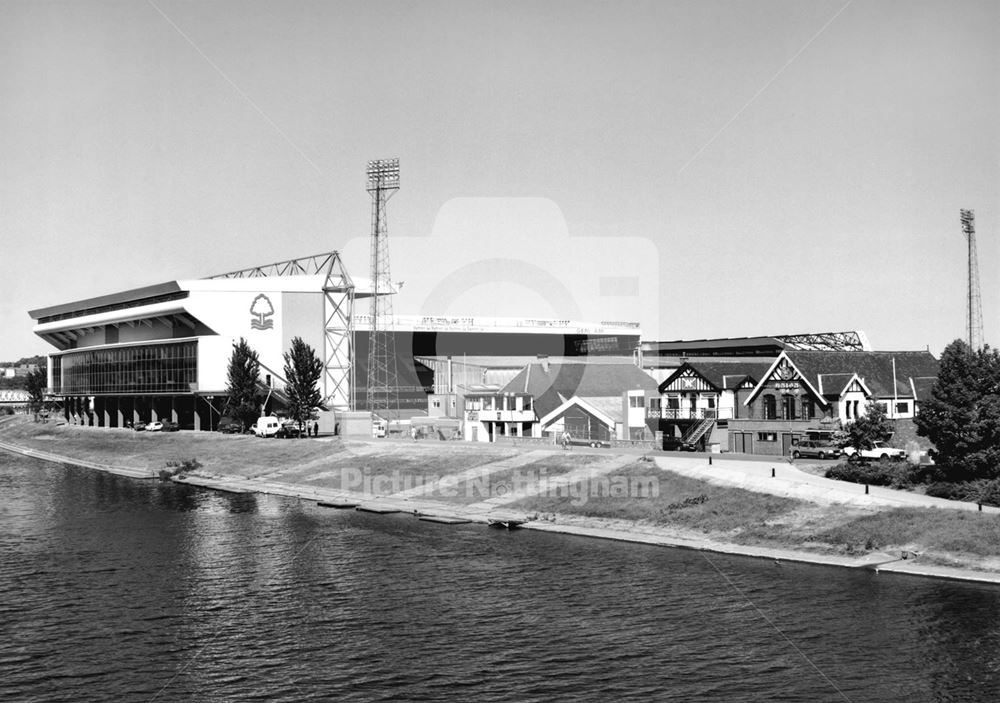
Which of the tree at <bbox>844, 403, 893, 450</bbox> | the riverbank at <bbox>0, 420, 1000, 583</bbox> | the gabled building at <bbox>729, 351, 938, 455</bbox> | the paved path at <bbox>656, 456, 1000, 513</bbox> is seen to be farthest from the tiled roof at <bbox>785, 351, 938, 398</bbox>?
the riverbank at <bbox>0, 420, 1000, 583</bbox>

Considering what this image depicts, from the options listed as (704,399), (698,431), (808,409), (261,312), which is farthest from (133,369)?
(808,409)

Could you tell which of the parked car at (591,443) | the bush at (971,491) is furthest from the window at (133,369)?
the bush at (971,491)

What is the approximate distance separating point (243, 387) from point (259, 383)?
23.9ft

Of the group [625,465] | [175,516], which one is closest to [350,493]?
[175,516]

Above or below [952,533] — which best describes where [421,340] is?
above

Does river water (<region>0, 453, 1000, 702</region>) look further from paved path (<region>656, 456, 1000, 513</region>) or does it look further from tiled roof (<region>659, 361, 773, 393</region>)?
tiled roof (<region>659, 361, 773, 393</region>)

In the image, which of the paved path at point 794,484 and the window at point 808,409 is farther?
the window at point 808,409

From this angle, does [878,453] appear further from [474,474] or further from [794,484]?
[474,474]

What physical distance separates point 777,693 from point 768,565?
20517 millimetres

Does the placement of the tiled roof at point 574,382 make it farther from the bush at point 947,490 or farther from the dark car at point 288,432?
the bush at point 947,490

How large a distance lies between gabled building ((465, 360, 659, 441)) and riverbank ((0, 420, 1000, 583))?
1067cm

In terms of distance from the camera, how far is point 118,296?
534ft

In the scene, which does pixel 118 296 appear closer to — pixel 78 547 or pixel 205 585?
pixel 78 547

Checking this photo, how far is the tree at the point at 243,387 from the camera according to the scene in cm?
13425
